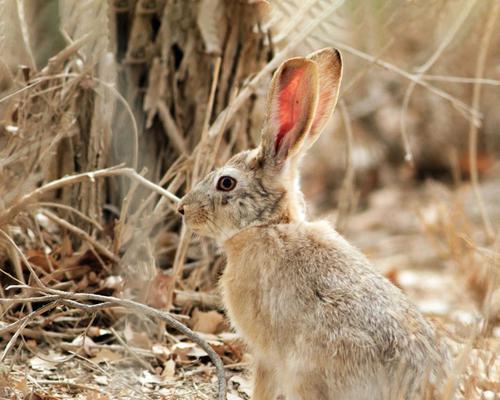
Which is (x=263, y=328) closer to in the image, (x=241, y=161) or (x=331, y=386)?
(x=331, y=386)

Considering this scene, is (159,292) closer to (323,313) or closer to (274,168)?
(274,168)

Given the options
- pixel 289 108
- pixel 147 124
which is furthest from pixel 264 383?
pixel 147 124

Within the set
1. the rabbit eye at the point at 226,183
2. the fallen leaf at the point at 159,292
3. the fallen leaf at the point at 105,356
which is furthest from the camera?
the fallen leaf at the point at 159,292

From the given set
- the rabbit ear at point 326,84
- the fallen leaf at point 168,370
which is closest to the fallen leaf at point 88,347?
the fallen leaf at point 168,370

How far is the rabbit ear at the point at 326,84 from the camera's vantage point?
419 centimetres

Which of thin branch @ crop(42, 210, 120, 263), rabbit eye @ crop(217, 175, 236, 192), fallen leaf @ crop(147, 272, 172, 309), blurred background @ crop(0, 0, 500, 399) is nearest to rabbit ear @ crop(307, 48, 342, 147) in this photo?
rabbit eye @ crop(217, 175, 236, 192)

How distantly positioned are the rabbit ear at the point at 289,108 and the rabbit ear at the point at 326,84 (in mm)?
152

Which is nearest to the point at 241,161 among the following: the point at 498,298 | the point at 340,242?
the point at 340,242

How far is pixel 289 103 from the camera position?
410 centimetres

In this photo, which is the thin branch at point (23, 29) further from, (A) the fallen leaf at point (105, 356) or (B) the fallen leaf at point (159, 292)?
(A) the fallen leaf at point (105, 356)

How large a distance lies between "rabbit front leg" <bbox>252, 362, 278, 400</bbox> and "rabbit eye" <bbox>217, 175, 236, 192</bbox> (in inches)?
29.4

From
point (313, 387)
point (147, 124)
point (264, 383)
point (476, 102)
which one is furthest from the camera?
point (476, 102)

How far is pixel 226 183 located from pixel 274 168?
0.70 ft

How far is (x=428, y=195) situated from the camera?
31.1 ft
